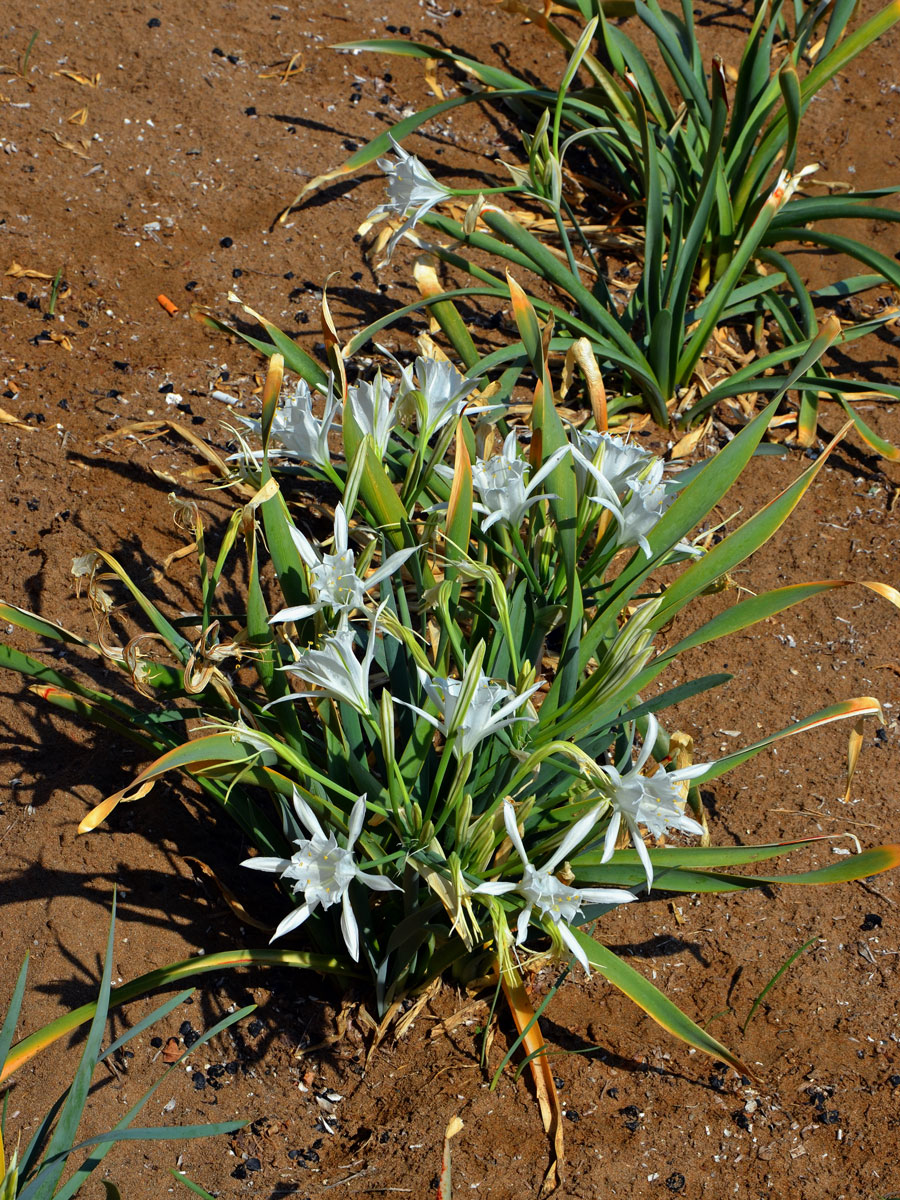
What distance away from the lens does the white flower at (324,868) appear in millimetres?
1219

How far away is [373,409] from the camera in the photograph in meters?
1.54

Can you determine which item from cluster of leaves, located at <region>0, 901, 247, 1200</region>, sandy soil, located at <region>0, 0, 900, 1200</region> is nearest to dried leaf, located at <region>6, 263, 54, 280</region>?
sandy soil, located at <region>0, 0, 900, 1200</region>

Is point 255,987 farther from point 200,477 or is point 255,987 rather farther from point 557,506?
point 200,477

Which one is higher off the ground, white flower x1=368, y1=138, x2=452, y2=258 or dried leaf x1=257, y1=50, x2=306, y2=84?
white flower x1=368, y1=138, x2=452, y2=258

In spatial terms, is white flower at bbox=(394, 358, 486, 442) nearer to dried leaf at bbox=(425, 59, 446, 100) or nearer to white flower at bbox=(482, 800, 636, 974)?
white flower at bbox=(482, 800, 636, 974)

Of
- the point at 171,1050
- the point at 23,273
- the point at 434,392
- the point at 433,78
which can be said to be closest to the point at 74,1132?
the point at 171,1050

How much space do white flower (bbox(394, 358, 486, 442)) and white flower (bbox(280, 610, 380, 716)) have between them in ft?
1.43

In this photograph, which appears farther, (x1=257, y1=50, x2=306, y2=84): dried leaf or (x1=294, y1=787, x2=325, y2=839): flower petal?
(x1=257, y1=50, x2=306, y2=84): dried leaf

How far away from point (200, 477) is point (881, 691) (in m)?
1.70

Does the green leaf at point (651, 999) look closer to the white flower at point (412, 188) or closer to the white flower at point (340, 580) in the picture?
the white flower at point (340, 580)

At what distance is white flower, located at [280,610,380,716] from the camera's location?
1.24 meters

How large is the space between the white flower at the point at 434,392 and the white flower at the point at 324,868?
2.12 ft

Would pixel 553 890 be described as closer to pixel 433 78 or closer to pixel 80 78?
pixel 433 78

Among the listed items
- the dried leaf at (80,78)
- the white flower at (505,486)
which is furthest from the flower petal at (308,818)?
the dried leaf at (80,78)
